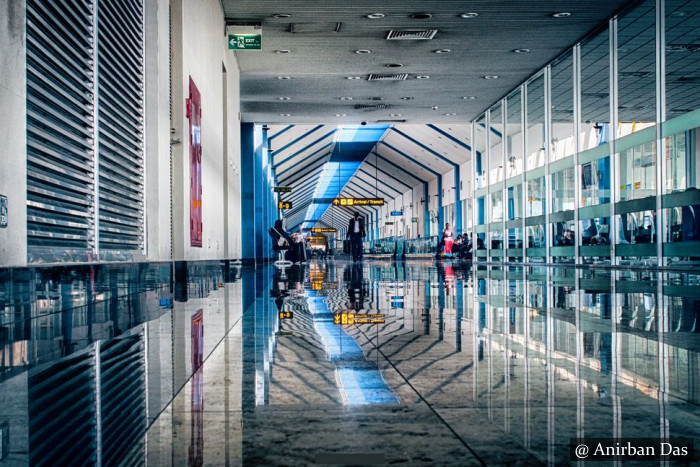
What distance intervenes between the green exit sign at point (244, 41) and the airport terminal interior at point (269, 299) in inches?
1.8

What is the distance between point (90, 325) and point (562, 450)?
2698 mm

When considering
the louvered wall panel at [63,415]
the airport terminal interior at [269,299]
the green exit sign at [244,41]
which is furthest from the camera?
the green exit sign at [244,41]

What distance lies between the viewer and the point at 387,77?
60.3ft

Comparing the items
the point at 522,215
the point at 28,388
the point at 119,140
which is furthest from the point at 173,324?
the point at 522,215

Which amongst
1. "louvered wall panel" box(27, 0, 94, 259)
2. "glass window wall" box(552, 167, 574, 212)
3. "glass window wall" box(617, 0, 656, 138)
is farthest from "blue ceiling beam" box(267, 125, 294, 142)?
"louvered wall panel" box(27, 0, 94, 259)

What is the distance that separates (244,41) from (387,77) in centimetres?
628

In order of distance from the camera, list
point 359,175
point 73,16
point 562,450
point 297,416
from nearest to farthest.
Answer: point 562,450 → point 297,416 → point 73,16 → point 359,175

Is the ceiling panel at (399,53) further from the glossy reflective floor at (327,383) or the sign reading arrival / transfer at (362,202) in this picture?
the sign reading arrival / transfer at (362,202)

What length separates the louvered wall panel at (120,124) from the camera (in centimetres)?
474

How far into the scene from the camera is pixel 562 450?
118 cm

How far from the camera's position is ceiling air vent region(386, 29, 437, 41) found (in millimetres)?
14281

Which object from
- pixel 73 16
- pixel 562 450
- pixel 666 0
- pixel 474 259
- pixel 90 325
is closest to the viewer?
pixel 562 450

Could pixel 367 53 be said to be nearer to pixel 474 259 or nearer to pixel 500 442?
pixel 474 259

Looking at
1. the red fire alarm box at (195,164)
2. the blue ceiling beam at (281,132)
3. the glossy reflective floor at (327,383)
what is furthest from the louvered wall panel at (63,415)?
the blue ceiling beam at (281,132)
